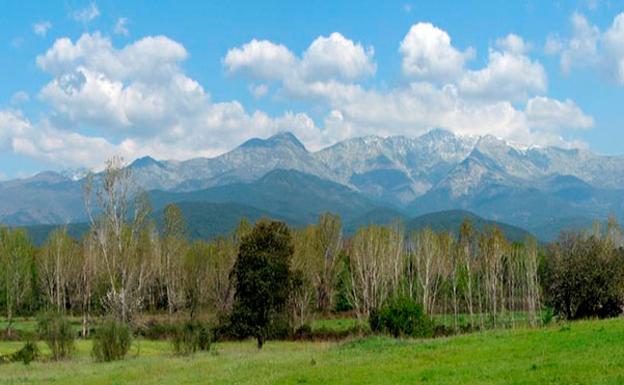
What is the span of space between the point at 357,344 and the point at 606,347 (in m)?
16.2

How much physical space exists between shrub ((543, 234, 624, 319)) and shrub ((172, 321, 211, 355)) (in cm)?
2548

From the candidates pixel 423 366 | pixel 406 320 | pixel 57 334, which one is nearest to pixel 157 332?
pixel 57 334

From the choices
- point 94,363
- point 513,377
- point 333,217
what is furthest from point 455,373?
point 333,217

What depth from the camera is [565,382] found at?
1883cm

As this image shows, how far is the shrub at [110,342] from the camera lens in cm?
4038

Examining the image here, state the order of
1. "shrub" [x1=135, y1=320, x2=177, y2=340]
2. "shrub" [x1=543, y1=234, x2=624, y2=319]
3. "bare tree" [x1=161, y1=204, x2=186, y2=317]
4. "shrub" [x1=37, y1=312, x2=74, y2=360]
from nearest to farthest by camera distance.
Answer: "shrub" [x1=37, y1=312, x2=74, y2=360] < "shrub" [x1=543, y1=234, x2=624, y2=319] < "shrub" [x1=135, y1=320, x2=177, y2=340] < "bare tree" [x1=161, y1=204, x2=186, y2=317]

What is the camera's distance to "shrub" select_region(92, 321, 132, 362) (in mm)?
40375

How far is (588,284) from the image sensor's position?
4550cm

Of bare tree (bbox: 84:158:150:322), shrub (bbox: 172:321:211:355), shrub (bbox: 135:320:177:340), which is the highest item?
bare tree (bbox: 84:158:150:322)

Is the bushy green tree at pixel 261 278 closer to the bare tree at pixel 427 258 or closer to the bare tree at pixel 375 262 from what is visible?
the bare tree at pixel 375 262

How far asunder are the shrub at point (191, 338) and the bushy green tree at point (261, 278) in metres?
8.57

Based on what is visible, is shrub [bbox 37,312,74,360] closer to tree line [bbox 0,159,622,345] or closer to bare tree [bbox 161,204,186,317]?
tree line [bbox 0,159,622,345]

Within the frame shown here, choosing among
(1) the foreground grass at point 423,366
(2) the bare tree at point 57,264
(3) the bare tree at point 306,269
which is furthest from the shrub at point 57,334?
(2) the bare tree at point 57,264

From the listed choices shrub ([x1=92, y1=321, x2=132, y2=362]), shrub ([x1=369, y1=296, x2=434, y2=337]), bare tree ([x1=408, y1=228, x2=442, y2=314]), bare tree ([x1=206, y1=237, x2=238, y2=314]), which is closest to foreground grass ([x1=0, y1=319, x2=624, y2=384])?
shrub ([x1=92, y1=321, x2=132, y2=362])
